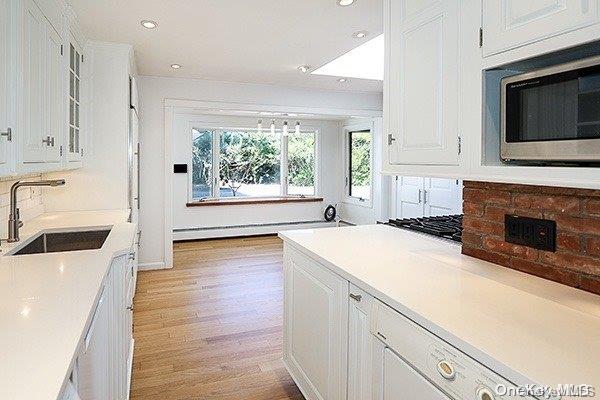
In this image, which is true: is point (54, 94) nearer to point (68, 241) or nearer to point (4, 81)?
point (4, 81)

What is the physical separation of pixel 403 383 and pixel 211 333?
2.17 meters

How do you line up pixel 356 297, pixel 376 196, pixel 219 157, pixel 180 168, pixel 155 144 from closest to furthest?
1. pixel 356 297
2. pixel 155 144
3. pixel 180 168
4. pixel 376 196
5. pixel 219 157

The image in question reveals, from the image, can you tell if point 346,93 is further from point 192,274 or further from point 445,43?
point 445,43

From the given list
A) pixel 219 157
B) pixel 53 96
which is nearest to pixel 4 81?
pixel 53 96

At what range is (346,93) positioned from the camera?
227 inches

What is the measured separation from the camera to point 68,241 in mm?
2535

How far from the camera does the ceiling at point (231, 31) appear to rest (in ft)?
8.98

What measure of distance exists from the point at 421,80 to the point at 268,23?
71.0 inches

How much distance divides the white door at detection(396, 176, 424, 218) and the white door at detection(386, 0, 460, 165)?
3.90m

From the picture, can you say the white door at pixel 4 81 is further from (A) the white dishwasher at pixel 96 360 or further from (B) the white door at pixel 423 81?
(B) the white door at pixel 423 81

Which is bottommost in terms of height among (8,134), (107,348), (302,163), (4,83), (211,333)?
(211,333)

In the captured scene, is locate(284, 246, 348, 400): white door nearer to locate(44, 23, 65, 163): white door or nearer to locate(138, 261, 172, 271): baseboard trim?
locate(44, 23, 65, 163): white door

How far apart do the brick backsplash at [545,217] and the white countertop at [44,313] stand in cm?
154

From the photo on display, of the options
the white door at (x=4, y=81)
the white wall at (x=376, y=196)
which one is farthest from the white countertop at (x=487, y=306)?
the white wall at (x=376, y=196)
